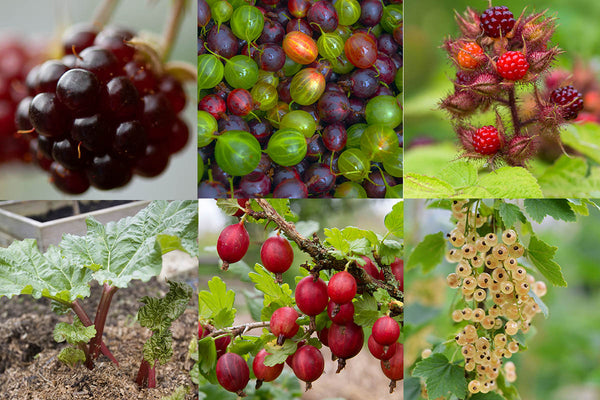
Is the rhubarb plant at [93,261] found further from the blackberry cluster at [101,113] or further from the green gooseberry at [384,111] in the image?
the green gooseberry at [384,111]

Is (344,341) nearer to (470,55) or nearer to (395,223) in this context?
(395,223)

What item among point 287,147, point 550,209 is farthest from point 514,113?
point 287,147

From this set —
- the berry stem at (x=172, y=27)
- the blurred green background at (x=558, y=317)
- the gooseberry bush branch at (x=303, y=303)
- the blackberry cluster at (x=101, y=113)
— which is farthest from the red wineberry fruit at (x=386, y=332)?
the berry stem at (x=172, y=27)

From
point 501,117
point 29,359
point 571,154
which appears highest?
point 501,117

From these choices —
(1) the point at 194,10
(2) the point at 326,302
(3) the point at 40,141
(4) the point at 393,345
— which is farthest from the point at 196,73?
(4) the point at 393,345

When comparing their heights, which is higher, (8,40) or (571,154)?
(8,40)

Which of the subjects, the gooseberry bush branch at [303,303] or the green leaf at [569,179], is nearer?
the gooseberry bush branch at [303,303]

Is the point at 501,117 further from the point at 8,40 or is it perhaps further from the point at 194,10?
the point at 8,40
